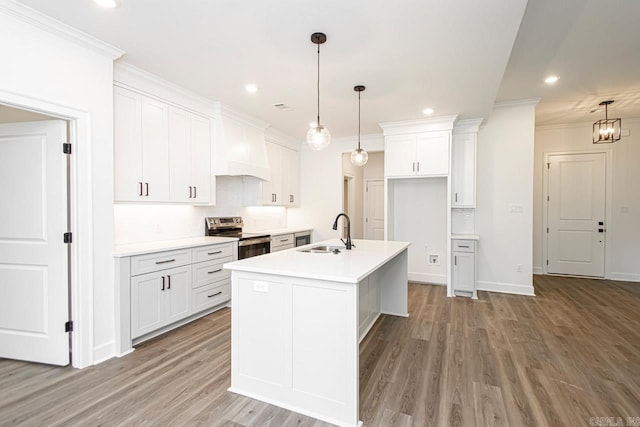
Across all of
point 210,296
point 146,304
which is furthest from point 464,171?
point 146,304

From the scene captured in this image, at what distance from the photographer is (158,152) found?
349 cm

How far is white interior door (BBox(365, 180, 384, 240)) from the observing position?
7715 mm

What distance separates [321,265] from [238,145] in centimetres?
284

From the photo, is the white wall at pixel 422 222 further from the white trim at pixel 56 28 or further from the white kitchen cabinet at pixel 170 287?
the white trim at pixel 56 28

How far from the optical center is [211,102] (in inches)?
164

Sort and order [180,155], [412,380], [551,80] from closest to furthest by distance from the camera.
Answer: [412,380] → [180,155] → [551,80]

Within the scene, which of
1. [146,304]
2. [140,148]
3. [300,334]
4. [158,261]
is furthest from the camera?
[140,148]

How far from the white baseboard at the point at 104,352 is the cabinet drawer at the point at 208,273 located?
3.09 ft

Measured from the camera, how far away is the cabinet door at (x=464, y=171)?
16.4 ft

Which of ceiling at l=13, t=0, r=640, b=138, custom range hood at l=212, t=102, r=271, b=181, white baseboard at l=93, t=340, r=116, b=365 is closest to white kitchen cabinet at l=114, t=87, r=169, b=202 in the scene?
ceiling at l=13, t=0, r=640, b=138

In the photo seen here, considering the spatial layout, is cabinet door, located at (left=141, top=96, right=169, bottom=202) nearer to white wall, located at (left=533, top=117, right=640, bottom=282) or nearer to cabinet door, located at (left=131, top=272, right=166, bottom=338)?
cabinet door, located at (left=131, top=272, right=166, bottom=338)

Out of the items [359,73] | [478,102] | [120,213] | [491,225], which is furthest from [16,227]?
[491,225]

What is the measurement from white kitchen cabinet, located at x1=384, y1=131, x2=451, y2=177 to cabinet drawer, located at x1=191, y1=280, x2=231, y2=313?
304 centimetres

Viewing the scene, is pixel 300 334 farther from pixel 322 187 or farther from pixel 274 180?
pixel 322 187
